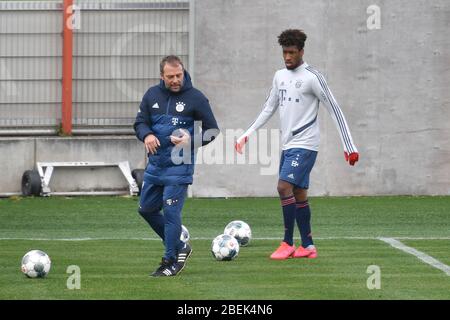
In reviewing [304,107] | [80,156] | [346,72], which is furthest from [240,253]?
[80,156]

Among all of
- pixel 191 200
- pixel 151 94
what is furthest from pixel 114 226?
pixel 151 94

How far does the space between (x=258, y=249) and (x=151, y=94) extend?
2.90m

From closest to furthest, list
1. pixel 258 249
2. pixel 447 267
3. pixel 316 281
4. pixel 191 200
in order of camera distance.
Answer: pixel 316 281
pixel 447 267
pixel 258 249
pixel 191 200

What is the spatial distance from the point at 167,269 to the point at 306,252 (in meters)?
2.04

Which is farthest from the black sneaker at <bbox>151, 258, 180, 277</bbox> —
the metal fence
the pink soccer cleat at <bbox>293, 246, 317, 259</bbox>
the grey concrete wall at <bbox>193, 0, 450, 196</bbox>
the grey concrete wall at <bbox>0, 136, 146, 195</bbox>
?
the metal fence

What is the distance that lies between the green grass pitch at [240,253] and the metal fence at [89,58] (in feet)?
5.53

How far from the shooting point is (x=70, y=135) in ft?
71.3

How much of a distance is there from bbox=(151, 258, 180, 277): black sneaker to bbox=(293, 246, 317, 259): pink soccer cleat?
188cm

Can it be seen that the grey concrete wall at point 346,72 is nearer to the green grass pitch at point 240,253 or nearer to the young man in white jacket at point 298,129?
the green grass pitch at point 240,253

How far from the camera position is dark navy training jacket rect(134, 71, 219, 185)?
1160cm

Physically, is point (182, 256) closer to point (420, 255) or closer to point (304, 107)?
point (304, 107)

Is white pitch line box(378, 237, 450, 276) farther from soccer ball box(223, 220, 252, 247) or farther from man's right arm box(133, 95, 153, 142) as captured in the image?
man's right arm box(133, 95, 153, 142)

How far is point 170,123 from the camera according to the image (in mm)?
11625

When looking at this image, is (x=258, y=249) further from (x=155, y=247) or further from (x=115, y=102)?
(x=115, y=102)
